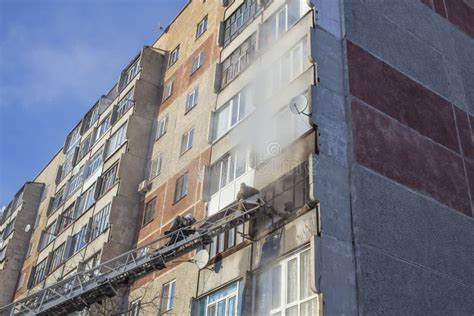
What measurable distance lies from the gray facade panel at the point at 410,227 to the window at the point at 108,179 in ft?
50.2

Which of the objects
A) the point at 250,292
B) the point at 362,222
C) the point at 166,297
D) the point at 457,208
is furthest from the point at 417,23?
the point at 166,297

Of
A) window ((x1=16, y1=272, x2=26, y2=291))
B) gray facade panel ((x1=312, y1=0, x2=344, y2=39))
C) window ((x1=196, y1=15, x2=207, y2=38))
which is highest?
window ((x1=196, y1=15, x2=207, y2=38))

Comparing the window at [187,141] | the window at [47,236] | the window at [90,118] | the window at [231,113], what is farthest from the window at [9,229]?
the window at [231,113]

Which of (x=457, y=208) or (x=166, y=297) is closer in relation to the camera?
(x=457, y=208)

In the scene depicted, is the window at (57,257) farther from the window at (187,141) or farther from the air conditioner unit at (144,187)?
the window at (187,141)

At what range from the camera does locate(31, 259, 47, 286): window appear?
107 ft

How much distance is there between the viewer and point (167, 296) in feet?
61.1

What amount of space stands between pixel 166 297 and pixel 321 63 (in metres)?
9.37

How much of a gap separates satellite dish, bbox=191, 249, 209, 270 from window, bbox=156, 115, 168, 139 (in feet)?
31.6

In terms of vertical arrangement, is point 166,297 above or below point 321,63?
below

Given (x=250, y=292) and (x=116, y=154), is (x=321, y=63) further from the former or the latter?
(x=116, y=154)

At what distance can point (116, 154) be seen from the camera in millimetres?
27547

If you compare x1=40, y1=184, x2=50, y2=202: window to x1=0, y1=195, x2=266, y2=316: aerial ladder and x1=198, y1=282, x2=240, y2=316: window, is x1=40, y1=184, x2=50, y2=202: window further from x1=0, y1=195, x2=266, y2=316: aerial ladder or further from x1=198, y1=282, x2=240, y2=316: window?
x1=198, y1=282, x2=240, y2=316: window

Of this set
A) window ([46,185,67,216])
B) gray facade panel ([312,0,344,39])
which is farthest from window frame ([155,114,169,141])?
window ([46,185,67,216])
